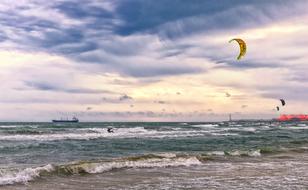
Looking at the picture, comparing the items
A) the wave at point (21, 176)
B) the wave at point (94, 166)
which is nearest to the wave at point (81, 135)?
the wave at point (94, 166)

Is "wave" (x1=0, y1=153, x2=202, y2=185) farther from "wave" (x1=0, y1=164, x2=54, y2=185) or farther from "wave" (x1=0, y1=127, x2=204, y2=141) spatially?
"wave" (x1=0, y1=127, x2=204, y2=141)

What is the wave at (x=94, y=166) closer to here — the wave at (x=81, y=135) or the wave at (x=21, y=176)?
the wave at (x=21, y=176)

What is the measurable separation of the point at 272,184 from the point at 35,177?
24.6ft

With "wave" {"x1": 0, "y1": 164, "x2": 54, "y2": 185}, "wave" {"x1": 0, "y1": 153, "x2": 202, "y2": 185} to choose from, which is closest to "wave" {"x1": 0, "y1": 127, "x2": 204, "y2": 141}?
"wave" {"x1": 0, "y1": 153, "x2": 202, "y2": 185}

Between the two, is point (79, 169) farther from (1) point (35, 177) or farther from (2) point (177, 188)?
(2) point (177, 188)

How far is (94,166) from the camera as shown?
57.1 feet

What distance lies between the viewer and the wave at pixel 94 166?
14.5 metres

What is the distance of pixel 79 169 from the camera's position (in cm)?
1680

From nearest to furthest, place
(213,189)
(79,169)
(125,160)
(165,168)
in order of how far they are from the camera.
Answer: (213,189) < (79,169) < (165,168) < (125,160)

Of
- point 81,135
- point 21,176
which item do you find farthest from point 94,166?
Answer: point 81,135

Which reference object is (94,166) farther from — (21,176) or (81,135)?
(81,135)

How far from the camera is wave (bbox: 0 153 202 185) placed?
14.5m

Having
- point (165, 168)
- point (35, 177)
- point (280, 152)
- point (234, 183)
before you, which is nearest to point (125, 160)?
point (165, 168)

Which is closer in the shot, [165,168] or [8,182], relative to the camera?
[8,182]
